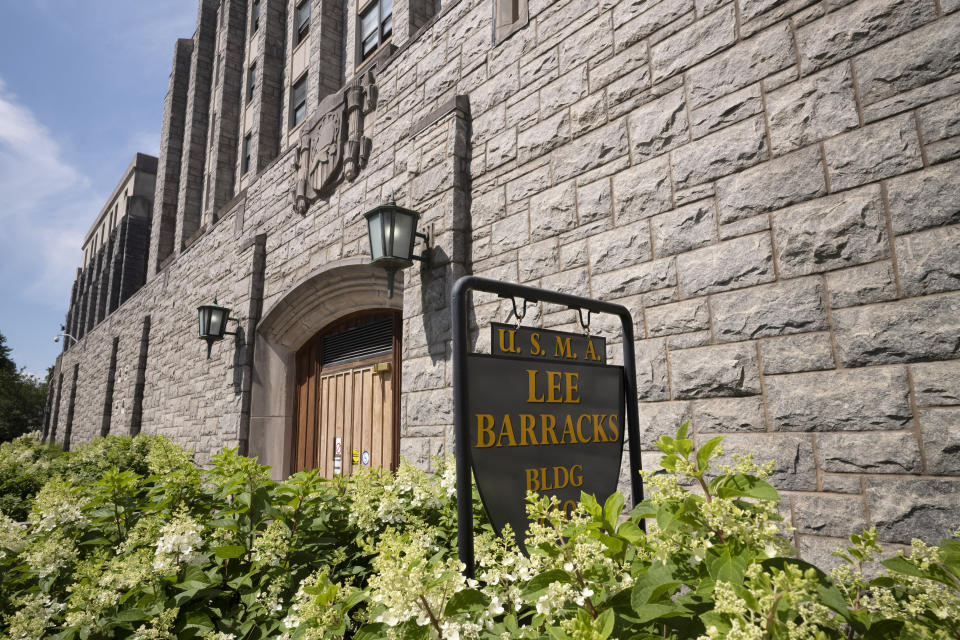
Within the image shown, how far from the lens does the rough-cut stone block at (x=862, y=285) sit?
263cm

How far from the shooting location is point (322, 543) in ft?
7.79

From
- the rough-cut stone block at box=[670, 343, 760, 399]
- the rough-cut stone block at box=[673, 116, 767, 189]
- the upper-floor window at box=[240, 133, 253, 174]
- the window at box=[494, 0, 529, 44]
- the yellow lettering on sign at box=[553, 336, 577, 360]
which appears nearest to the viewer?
the yellow lettering on sign at box=[553, 336, 577, 360]

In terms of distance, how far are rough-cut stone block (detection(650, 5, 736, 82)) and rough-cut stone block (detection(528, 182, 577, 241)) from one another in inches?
39.8

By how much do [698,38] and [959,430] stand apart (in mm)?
2743

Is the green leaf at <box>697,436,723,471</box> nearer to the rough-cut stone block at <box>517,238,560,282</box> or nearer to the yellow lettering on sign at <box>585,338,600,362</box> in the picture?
the yellow lettering on sign at <box>585,338,600,362</box>

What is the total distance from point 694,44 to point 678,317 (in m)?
1.85

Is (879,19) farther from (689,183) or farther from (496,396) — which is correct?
(496,396)

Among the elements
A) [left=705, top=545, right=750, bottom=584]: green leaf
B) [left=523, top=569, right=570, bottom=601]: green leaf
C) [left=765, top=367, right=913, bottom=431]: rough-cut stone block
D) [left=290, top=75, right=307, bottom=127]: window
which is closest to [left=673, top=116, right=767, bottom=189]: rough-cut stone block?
[left=765, top=367, right=913, bottom=431]: rough-cut stone block

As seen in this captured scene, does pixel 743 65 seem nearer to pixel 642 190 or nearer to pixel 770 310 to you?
pixel 642 190

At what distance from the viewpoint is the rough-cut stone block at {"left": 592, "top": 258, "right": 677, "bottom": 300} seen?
11.5 feet

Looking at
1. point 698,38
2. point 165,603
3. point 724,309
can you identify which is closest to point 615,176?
point 698,38

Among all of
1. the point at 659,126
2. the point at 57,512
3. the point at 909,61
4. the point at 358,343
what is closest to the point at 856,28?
the point at 909,61

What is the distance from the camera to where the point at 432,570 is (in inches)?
53.0

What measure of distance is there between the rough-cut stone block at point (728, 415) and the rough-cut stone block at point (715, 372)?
5cm
